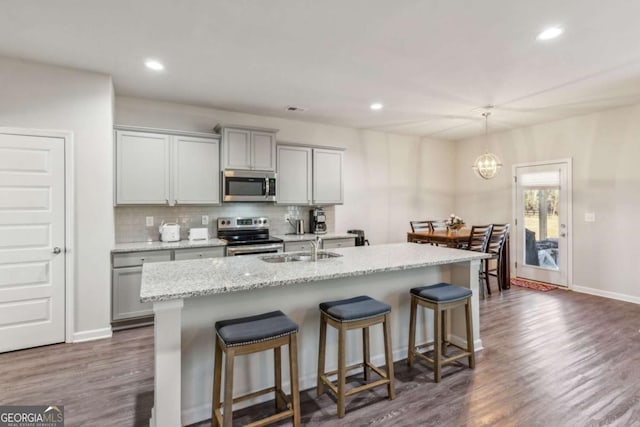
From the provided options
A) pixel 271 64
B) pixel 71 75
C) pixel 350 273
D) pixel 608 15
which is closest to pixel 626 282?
pixel 608 15

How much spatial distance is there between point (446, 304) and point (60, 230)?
3647mm

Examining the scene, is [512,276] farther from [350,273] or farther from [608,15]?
[350,273]

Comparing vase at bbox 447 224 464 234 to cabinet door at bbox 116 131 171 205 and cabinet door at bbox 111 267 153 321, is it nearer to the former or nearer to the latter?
cabinet door at bbox 116 131 171 205

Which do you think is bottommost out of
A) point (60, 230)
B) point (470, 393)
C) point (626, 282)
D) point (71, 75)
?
point (470, 393)

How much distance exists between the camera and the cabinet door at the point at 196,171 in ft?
13.5

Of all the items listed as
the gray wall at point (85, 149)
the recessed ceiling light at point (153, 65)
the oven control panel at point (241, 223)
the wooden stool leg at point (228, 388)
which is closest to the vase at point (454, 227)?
the oven control panel at point (241, 223)

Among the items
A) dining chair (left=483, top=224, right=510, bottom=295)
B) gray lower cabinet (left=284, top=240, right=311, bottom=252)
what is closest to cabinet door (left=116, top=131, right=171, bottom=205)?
gray lower cabinet (left=284, top=240, right=311, bottom=252)

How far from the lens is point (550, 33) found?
2.62 metres

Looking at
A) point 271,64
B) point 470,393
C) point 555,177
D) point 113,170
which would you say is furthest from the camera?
point 555,177

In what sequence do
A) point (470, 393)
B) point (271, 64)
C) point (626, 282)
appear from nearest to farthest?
point (470, 393) → point (271, 64) → point (626, 282)

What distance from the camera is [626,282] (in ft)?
15.2

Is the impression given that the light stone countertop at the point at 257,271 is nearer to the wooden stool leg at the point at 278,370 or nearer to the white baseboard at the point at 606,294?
the wooden stool leg at the point at 278,370

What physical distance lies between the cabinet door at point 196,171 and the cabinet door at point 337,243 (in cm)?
164

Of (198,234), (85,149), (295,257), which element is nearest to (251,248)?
(198,234)
